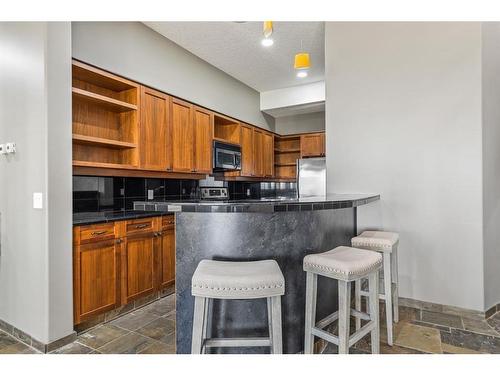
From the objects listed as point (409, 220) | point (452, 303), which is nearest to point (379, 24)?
point (409, 220)

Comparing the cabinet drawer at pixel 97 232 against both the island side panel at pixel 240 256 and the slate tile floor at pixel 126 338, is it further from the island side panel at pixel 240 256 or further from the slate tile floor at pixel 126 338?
the island side panel at pixel 240 256

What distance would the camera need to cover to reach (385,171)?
9.78 ft

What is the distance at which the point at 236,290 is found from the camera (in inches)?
55.4

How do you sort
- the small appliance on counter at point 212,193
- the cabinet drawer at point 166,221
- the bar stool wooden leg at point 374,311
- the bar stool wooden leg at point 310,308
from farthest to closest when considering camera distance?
the small appliance on counter at point 212,193, the cabinet drawer at point 166,221, the bar stool wooden leg at point 374,311, the bar stool wooden leg at point 310,308

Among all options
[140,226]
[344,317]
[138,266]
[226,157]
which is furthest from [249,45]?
[344,317]

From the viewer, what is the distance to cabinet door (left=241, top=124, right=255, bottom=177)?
5125 millimetres

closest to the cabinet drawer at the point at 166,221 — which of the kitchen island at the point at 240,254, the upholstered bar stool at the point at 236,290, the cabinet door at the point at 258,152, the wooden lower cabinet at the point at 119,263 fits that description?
the wooden lower cabinet at the point at 119,263

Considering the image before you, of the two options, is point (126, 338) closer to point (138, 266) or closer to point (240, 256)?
point (138, 266)

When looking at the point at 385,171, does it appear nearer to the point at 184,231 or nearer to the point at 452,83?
the point at 452,83

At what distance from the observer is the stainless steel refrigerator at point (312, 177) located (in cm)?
490

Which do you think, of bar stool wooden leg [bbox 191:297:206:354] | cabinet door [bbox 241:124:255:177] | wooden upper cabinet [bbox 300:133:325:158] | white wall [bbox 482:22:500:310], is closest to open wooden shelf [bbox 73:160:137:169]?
bar stool wooden leg [bbox 191:297:206:354]

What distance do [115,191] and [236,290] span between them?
2524 millimetres

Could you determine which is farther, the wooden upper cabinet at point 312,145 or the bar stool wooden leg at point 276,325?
the wooden upper cabinet at point 312,145

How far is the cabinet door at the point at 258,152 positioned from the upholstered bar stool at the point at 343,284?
11.9 ft
